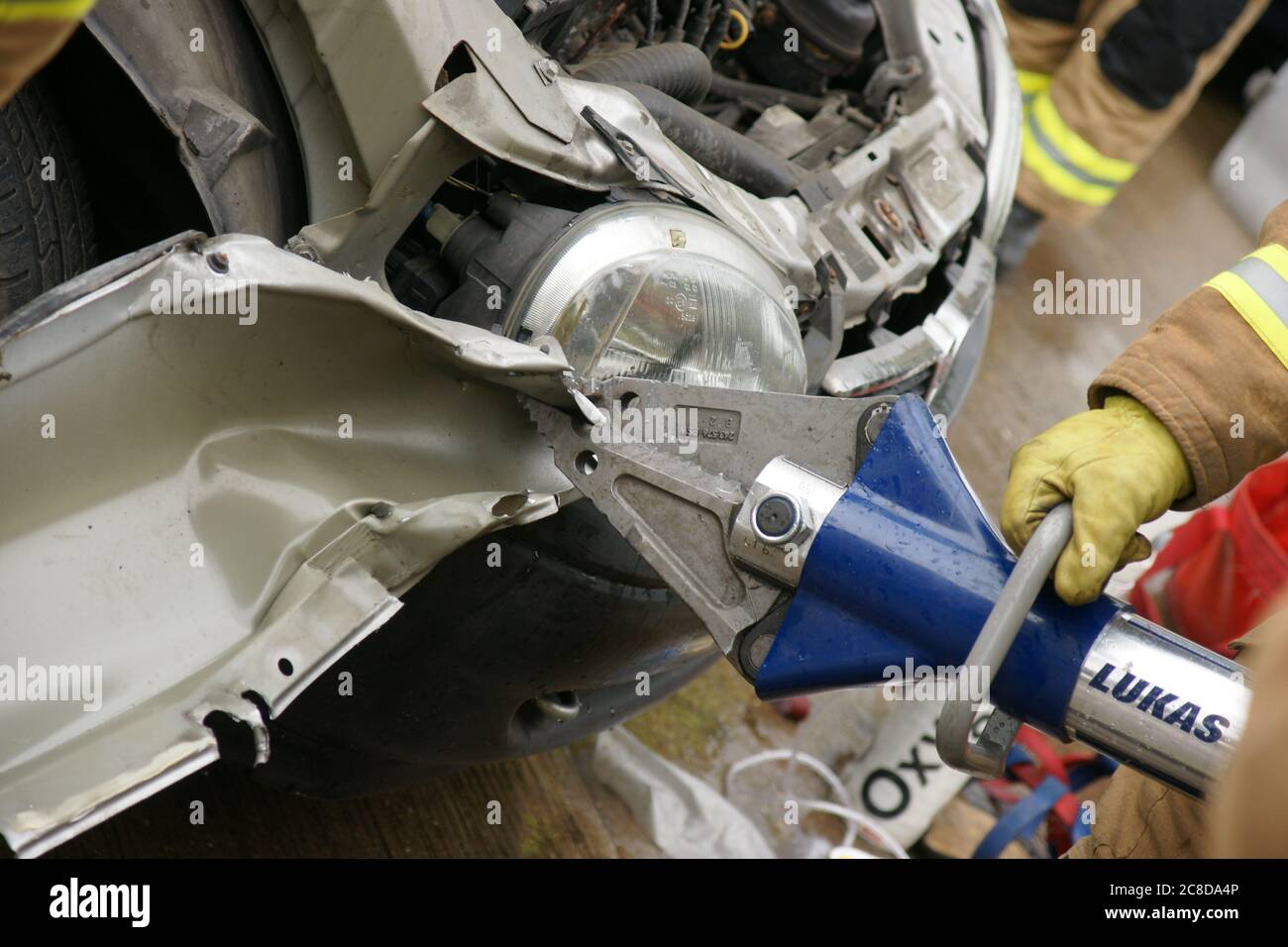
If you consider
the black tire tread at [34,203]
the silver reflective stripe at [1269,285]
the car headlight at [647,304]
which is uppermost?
the black tire tread at [34,203]

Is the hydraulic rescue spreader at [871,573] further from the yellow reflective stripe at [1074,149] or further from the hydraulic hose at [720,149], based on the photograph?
the yellow reflective stripe at [1074,149]

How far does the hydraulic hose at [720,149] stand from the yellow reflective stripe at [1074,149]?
2.30m

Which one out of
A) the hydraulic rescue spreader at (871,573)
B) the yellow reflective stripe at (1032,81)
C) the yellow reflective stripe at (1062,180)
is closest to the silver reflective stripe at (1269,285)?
the hydraulic rescue spreader at (871,573)

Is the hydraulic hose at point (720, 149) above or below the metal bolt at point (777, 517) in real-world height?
above

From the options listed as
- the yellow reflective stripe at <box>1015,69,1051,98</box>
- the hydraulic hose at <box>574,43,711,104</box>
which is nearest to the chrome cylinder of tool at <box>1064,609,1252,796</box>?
the hydraulic hose at <box>574,43,711,104</box>

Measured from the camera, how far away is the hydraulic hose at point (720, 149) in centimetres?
205

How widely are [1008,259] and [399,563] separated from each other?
3.47 metres

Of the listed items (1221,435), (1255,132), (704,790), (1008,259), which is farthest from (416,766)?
(1255,132)

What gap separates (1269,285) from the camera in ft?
5.45

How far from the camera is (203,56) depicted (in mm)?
1570

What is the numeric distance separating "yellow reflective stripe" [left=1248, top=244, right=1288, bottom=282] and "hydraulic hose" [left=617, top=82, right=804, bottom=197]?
854 mm

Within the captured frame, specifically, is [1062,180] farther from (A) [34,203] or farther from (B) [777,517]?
(A) [34,203]

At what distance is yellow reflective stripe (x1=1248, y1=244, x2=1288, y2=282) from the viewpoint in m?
A: 1.67

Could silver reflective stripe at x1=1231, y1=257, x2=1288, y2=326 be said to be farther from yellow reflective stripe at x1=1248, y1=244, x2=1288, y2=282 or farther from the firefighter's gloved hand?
the firefighter's gloved hand
